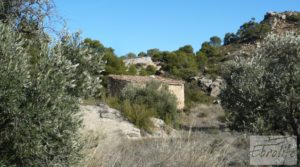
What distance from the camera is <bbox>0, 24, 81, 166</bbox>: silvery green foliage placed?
464cm

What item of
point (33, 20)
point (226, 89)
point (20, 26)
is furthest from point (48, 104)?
point (226, 89)

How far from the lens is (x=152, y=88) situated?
109 ft

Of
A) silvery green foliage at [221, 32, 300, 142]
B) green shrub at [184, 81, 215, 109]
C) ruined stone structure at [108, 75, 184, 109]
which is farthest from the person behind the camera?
green shrub at [184, 81, 215, 109]

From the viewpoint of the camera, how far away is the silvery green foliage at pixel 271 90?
410 inches

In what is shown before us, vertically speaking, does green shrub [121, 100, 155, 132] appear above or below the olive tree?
below

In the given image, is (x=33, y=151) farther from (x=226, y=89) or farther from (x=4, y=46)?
(x=226, y=89)

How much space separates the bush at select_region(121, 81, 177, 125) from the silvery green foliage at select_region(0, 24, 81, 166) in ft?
78.6

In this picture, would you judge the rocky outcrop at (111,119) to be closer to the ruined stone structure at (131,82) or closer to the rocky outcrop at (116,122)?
the rocky outcrop at (116,122)

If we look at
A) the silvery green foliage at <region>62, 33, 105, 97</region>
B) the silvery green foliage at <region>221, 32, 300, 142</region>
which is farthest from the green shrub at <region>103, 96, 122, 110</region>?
the silvery green foliage at <region>62, 33, 105, 97</region>
